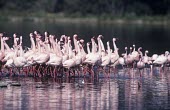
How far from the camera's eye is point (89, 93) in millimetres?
22922

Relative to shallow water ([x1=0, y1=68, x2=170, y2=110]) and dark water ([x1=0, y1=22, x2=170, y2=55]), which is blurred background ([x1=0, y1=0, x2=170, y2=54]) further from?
shallow water ([x1=0, y1=68, x2=170, y2=110])

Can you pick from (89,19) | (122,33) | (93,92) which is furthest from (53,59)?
(89,19)

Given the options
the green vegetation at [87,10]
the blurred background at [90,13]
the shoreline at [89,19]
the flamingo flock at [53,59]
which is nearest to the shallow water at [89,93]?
the flamingo flock at [53,59]

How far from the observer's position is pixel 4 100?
21328 millimetres

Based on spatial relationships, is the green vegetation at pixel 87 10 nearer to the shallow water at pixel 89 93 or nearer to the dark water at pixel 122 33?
the dark water at pixel 122 33

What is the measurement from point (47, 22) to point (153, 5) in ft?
50.3

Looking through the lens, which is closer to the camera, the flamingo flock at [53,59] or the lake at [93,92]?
the lake at [93,92]

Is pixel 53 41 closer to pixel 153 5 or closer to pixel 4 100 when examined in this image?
pixel 4 100

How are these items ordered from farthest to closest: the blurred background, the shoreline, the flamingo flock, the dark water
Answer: the shoreline < the blurred background < the dark water < the flamingo flock

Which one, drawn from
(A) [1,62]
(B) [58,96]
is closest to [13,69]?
(A) [1,62]

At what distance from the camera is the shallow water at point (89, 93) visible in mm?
20781

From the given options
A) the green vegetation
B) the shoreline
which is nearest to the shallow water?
the shoreline

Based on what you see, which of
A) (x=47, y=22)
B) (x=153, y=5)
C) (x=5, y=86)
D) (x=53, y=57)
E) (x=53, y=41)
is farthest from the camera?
(x=153, y=5)

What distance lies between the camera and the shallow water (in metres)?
20.8
